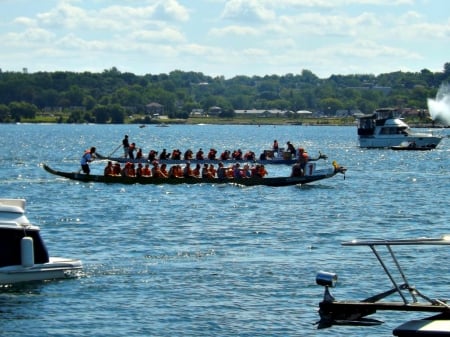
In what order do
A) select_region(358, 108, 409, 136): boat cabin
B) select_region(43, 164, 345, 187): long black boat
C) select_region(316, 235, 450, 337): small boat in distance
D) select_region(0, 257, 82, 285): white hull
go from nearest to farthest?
select_region(316, 235, 450, 337): small boat in distance < select_region(0, 257, 82, 285): white hull < select_region(43, 164, 345, 187): long black boat < select_region(358, 108, 409, 136): boat cabin

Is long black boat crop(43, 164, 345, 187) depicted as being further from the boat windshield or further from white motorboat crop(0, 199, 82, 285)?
the boat windshield

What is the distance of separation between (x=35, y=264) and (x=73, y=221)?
61.5ft

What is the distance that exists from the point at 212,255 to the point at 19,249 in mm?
9650

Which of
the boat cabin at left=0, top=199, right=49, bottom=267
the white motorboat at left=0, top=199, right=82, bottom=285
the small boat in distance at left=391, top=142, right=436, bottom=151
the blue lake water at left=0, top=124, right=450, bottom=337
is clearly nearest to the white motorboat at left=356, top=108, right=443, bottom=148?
the small boat in distance at left=391, top=142, right=436, bottom=151

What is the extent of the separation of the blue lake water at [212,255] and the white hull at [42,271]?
25cm

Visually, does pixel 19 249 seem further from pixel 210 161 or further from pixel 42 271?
pixel 210 161

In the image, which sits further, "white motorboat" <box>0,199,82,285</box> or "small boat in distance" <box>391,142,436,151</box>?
"small boat in distance" <box>391,142,436,151</box>

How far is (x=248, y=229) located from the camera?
4678 cm

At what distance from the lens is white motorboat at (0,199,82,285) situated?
2989cm

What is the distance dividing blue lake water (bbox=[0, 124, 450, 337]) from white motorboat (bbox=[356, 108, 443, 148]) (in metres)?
52.0

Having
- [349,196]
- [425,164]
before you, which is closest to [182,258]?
[349,196]

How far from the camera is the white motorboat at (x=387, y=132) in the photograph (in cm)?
12375

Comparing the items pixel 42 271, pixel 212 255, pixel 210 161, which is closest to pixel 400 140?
pixel 210 161

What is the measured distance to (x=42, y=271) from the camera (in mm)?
31281
